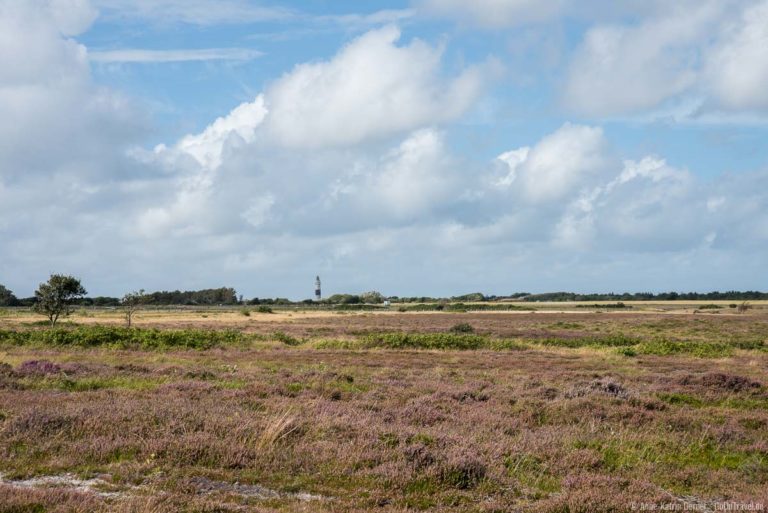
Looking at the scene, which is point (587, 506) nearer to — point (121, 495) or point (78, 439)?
point (121, 495)

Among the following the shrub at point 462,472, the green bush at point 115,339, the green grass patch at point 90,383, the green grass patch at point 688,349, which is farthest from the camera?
the green grass patch at point 688,349

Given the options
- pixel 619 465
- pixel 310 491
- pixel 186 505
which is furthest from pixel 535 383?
pixel 186 505

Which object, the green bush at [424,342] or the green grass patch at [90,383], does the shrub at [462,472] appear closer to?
the green grass patch at [90,383]

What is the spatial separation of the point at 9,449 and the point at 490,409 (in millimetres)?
10573

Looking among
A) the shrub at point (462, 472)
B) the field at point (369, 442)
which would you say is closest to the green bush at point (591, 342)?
the field at point (369, 442)

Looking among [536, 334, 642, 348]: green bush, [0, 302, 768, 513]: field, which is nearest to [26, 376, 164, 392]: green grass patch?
[0, 302, 768, 513]: field

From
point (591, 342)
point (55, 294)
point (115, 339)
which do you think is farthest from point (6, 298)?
Result: point (591, 342)

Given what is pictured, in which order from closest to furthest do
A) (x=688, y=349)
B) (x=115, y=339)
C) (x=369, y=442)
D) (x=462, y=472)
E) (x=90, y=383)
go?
(x=462, y=472)
(x=369, y=442)
(x=90, y=383)
(x=115, y=339)
(x=688, y=349)

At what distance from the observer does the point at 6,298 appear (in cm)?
16475

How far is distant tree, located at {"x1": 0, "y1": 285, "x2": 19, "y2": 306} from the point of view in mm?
162750

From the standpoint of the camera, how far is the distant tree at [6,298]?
16275 centimetres

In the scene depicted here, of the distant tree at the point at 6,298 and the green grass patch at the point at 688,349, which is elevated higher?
the distant tree at the point at 6,298

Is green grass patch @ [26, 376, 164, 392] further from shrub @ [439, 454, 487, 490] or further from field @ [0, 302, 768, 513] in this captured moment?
shrub @ [439, 454, 487, 490]

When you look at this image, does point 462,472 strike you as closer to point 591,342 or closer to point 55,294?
point 591,342
